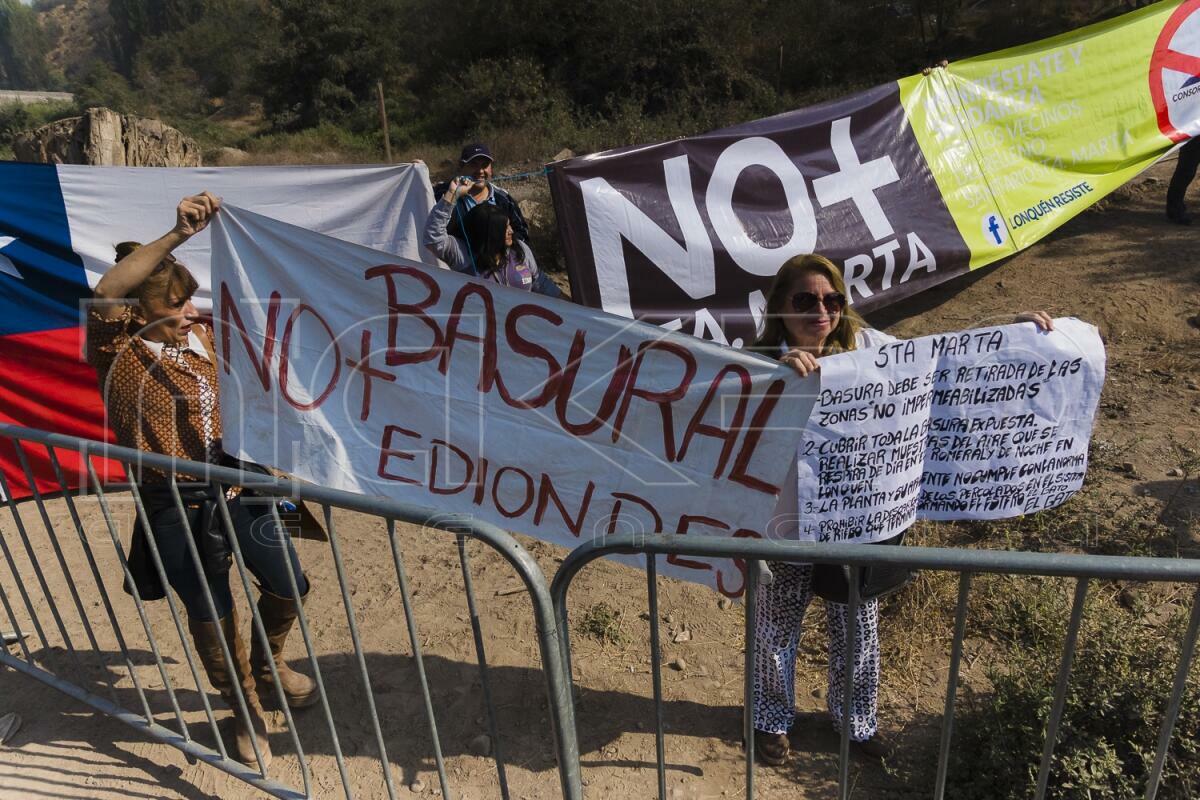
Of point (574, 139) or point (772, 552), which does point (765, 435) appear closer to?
point (772, 552)

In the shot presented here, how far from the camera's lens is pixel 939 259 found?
6.00 m

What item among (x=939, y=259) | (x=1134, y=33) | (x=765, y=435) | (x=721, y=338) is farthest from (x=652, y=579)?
(x=1134, y=33)

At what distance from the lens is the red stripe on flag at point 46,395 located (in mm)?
4293

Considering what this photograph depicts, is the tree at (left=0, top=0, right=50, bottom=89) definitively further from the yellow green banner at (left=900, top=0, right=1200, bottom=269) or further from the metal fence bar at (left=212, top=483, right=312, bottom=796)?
the metal fence bar at (left=212, top=483, right=312, bottom=796)

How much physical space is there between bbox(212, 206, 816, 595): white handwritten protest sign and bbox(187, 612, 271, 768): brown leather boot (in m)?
0.64

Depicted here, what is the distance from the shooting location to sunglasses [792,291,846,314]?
2.48 m

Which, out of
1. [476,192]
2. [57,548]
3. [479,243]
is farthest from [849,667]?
[476,192]

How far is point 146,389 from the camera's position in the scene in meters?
2.63

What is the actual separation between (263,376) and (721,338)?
312 centimetres

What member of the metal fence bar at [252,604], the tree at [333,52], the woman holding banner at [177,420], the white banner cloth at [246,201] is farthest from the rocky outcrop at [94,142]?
the tree at [333,52]

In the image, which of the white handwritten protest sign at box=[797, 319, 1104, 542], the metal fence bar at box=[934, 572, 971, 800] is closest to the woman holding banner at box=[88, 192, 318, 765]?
the white handwritten protest sign at box=[797, 319, 1104, 542]

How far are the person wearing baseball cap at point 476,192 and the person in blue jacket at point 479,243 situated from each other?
3.5 inches

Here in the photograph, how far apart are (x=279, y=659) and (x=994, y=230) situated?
229 inches

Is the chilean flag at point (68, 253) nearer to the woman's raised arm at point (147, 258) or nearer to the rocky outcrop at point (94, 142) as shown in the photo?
the woman's raised arm at point (147, 258)
